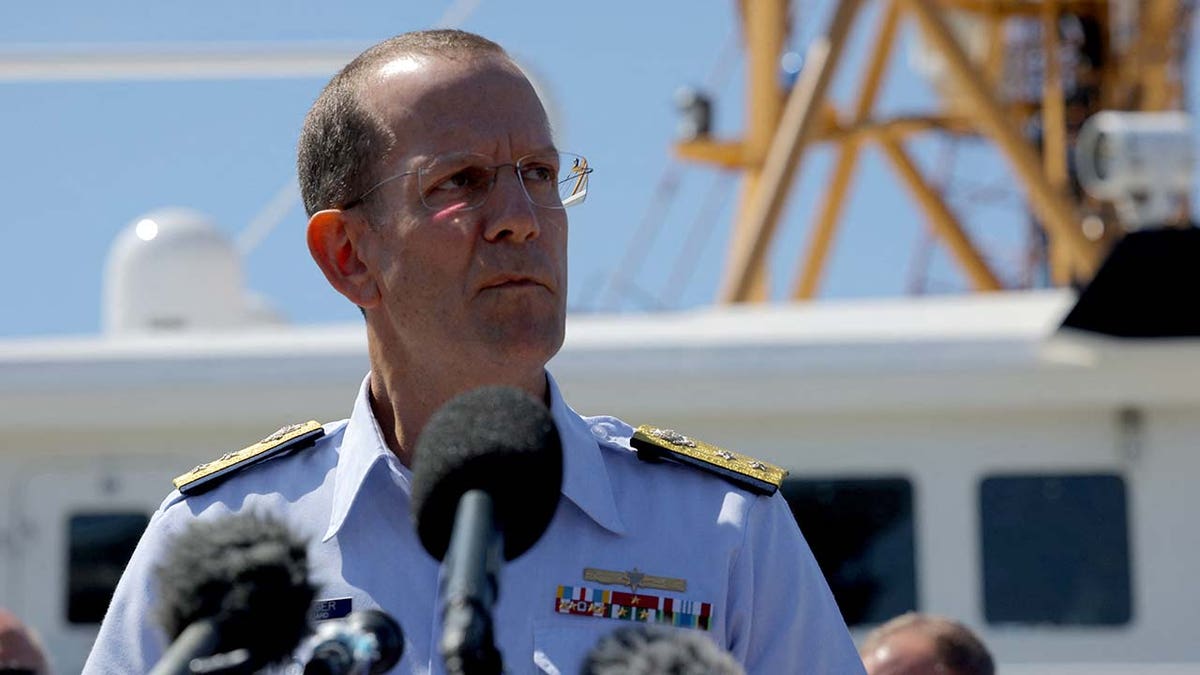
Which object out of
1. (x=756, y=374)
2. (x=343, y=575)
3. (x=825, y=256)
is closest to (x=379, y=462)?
(x=343, y=575)

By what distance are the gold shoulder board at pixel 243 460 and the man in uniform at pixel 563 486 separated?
0.01 meters

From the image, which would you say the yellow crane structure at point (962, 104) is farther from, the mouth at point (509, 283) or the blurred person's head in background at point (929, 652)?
the mouth at point (509, 283)

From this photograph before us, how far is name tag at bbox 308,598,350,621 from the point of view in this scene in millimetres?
1934

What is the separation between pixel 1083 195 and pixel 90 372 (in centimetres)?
677

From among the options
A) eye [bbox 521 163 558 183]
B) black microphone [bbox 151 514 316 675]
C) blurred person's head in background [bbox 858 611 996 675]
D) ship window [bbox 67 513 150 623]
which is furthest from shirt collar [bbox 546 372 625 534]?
ship window [bbox 67 513 150 623]

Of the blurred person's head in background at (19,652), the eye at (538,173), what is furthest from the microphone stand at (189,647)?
the blurred person's head in background at (19,652)

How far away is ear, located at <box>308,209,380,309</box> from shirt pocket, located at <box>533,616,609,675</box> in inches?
17.7

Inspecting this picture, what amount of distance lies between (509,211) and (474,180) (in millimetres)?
59

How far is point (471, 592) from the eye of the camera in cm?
127

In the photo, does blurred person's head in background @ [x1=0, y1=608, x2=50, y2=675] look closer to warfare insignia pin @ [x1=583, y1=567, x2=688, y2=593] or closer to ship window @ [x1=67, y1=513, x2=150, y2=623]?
ship window @ [x1=67, y1=513, x2=150, y2=623]

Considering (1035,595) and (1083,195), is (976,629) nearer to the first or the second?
(1035,595)

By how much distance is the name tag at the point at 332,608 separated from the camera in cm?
193

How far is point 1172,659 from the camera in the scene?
18.4 feet

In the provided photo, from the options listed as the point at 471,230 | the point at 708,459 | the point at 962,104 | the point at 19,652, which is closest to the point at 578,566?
the point at 708,459
